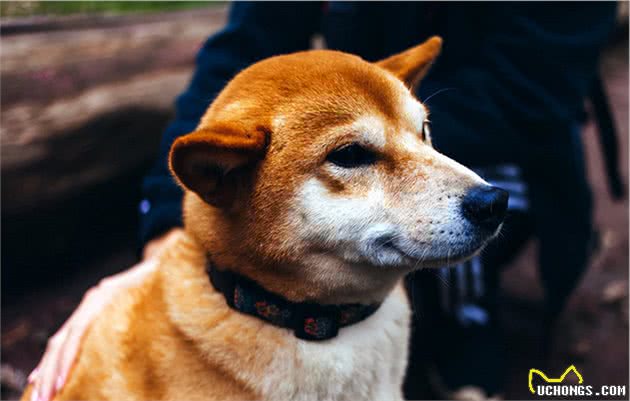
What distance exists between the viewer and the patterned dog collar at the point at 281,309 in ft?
4.83

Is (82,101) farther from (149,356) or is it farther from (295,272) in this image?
(295,272)

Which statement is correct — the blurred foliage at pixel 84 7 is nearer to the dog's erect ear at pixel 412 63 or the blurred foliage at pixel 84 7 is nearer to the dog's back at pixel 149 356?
the dog's back at pixel 149 356

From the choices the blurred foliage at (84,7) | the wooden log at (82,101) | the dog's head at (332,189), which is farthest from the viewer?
the blurred foliage at (84,7)

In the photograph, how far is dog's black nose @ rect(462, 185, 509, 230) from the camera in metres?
1.35

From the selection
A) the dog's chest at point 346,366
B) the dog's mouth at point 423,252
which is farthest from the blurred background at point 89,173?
the dog's mouth at point 423,252

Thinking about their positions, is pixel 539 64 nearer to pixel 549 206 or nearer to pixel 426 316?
pixel 549 206

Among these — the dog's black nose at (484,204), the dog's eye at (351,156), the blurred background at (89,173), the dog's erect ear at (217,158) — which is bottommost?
the blurred background at (89,173)

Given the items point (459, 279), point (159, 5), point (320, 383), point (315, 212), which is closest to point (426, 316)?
point (459, 279)

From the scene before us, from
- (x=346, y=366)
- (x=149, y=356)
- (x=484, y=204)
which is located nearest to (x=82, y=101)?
(x=149, y=356)

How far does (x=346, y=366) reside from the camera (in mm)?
1493

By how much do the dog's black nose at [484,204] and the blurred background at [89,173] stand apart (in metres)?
1.65

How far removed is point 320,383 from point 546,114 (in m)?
1.45

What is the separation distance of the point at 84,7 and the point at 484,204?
2580mm

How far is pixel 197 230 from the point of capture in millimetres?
1546
